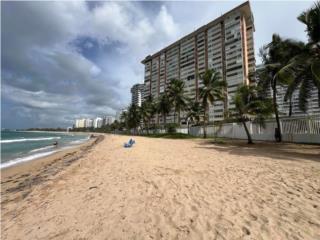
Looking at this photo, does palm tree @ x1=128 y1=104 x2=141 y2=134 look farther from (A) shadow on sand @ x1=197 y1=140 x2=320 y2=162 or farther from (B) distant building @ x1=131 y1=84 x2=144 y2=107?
(B) distant building @ x1=131 y1=84 x2=144 y2=107

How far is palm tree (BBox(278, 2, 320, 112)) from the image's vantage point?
9617 mm

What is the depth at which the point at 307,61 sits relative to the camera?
9852 mm

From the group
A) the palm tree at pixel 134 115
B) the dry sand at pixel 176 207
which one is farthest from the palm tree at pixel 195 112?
the dry sand at pixel 176 207

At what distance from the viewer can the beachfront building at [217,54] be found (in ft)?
199

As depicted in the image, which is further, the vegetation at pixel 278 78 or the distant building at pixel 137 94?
the distant building at pixel 137 94

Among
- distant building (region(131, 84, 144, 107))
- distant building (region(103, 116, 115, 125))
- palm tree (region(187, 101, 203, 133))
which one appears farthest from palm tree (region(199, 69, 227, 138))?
distant building (region(103, 116, 115, 125))

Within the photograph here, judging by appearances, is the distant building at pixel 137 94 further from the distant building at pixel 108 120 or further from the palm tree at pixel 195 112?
the palm tree at pixel 195 112

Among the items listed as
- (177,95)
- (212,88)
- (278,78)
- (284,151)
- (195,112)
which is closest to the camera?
(284,151)

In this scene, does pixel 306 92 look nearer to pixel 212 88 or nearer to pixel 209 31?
pixel 212 88

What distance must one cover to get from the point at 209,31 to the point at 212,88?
175ft

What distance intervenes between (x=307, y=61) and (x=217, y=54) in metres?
61.4

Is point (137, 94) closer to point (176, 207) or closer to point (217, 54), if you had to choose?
point (217, 54)

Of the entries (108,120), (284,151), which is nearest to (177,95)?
(284,151)

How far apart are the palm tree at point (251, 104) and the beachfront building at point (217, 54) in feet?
115
